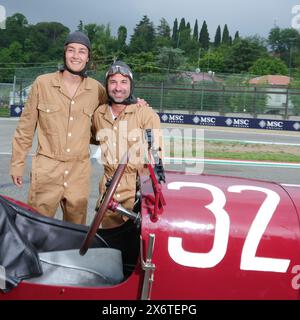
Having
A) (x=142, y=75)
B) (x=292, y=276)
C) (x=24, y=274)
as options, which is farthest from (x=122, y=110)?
(x=142, y=75)

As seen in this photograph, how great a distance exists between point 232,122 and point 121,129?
69.7ft

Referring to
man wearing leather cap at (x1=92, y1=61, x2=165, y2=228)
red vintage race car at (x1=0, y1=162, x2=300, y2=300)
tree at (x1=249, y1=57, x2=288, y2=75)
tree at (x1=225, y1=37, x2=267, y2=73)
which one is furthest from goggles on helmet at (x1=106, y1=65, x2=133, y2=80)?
tree at (x1=225, y1=37, x2=267, y2=73)

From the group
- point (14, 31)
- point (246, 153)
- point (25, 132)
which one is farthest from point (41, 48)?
point (25, 132)

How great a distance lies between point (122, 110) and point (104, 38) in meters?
85.2

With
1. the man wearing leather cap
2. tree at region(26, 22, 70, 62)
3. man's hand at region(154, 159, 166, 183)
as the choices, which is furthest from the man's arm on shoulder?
tree at region(26, 22, 70, 62)

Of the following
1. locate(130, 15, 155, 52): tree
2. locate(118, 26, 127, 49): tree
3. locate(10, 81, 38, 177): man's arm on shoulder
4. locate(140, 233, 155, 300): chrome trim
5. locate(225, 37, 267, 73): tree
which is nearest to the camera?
locate(140, 233, 155, 300): chrome trim

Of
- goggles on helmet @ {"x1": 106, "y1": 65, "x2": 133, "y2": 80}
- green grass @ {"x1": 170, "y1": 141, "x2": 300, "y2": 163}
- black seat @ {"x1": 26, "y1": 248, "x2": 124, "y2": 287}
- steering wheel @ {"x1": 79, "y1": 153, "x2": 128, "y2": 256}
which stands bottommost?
green grass @ {"x1": 170, "y1": 141, "x2": 300, "y2": 163}

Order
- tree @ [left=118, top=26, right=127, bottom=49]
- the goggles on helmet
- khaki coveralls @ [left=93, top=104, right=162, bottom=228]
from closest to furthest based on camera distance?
the goggles on helmet → khaki coveralls @ [left=93, top=104, right=162, bottom=228] → tree @ [left=118, top=26, right=127, bottom=49]

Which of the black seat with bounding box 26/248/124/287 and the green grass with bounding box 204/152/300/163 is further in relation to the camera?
the green grass with bounding box 204/152/300/163

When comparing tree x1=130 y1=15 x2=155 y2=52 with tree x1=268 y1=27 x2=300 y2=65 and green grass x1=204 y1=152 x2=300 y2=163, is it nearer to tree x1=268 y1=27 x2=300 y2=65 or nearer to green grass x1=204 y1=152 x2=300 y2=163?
tree x1=268 y1=27 x2=300 y2=65

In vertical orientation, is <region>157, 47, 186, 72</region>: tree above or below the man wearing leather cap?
above

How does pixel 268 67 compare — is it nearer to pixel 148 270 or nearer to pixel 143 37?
pixel 143 37

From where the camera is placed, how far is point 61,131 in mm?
3422

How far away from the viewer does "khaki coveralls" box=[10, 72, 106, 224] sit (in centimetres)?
343
